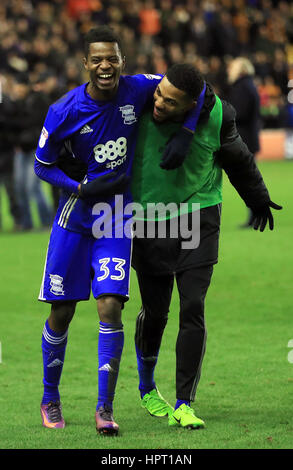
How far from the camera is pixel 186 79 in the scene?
5219 mm

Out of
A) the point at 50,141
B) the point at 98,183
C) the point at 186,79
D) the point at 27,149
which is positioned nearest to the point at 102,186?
the point at 98,183

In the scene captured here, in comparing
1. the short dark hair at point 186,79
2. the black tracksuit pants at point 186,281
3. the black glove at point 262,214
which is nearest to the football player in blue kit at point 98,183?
the short dark hair at point 186,79

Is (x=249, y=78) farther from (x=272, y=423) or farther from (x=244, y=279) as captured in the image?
(x=272, y=423)

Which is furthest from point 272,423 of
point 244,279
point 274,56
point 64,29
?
point 274,56

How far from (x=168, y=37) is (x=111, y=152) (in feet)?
75.2

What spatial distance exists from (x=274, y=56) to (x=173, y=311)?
2160 cm

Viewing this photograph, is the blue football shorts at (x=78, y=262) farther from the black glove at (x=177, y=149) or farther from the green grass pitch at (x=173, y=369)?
the green grass pitch at (x=173, y=369)

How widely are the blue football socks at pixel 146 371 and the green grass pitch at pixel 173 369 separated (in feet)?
0.56

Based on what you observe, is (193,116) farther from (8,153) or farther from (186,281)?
(8,153)

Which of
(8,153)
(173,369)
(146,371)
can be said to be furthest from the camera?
(8,153)

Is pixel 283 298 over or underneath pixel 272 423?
underneath

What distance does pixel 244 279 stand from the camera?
10.3 metres

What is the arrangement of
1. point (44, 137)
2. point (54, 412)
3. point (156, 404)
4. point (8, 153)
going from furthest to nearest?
point (8, 153) → point (156, 404) → point (54, 412) → point (44, 137)

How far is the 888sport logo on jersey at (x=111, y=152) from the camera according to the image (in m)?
5.29
